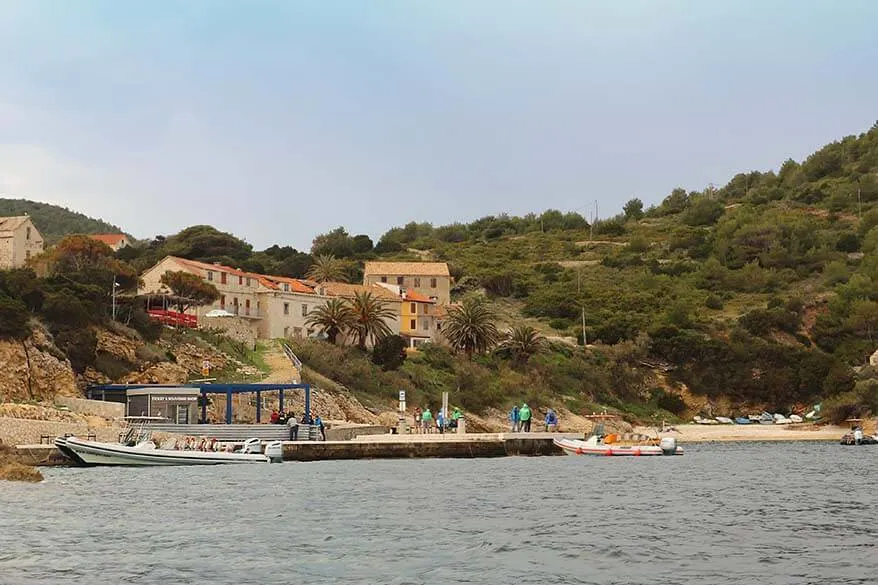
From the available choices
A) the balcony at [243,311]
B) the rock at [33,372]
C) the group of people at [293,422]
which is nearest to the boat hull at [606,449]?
the group of people at [293,422]

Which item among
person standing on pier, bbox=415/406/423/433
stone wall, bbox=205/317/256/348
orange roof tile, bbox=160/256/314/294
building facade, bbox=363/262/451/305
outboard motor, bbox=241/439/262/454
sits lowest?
outboard motor, bbox=241/439/262/454

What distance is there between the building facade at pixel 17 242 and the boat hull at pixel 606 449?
177 ft

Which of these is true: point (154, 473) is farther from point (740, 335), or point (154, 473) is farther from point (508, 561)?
point (740, 335)

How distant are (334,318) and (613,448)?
32.0 m

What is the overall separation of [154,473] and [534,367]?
5165 centimetres

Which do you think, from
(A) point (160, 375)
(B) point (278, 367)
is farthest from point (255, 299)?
(A) point (160, 375)

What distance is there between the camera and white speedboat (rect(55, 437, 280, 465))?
4288 centimetres

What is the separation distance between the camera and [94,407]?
176 feet

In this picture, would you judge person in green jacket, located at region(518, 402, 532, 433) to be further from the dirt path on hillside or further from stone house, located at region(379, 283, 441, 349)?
stone house, located at region(379, 283, 441, 349)

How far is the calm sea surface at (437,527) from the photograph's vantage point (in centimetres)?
1816

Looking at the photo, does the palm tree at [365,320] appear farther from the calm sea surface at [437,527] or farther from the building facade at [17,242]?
the calm sea surface at [437,527]

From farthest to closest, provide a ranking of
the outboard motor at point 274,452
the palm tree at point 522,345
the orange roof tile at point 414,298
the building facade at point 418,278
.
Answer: the building facade at point 418,278, the orange roof tile at point 414,298, the palm tree at point 522,345, the outboard motor at point 274,452

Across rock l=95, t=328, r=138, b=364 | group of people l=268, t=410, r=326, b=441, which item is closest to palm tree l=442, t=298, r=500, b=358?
group of people l=268, t=410, r=326, b=441

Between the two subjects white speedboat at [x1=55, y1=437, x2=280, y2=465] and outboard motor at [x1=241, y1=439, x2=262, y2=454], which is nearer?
white speedboat at [x1=55, y1=437, x2=280, y2=465]
